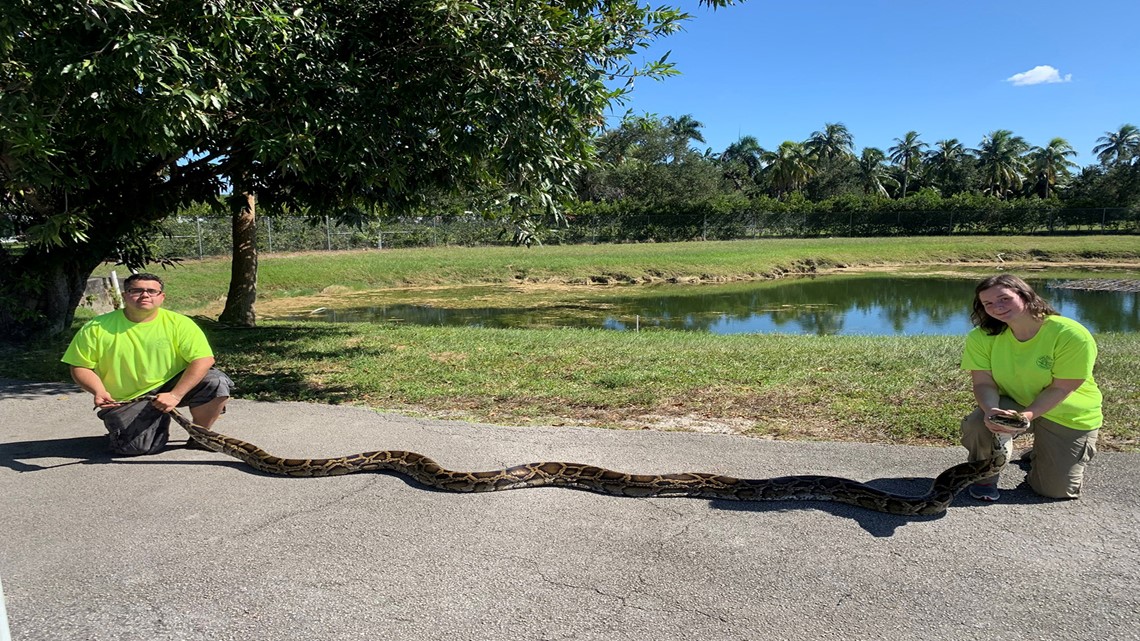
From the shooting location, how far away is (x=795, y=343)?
40.2 feet

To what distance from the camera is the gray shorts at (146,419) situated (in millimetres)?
5793

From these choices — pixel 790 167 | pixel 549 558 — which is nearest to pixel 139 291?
pixel 549 558

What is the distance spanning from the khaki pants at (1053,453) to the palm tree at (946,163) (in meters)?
87.9

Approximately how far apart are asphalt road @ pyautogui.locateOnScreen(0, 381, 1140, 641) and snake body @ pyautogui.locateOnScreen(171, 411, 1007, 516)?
0.11m

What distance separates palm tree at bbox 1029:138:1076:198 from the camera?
260ft

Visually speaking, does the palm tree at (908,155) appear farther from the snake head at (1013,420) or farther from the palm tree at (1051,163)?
the snake head at (1013,420)

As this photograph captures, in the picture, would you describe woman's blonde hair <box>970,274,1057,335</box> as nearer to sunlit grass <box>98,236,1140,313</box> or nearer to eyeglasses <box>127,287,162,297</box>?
eyeglasses <box>127,287,162,297</box>

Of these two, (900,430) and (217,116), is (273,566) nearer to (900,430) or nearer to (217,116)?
(900,430)

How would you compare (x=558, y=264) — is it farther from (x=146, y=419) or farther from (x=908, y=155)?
(x=908, y=155)

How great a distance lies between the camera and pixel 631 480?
203 inches

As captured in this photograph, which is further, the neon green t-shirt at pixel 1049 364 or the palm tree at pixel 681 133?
the palm tree at pixel 681 133

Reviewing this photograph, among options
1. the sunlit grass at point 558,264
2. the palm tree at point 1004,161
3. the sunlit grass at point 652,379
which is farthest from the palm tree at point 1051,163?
the sunlit grass at point 652,379

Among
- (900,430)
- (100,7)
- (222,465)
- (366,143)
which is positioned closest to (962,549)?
(900,430)

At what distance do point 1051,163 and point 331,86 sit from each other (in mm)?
92398
